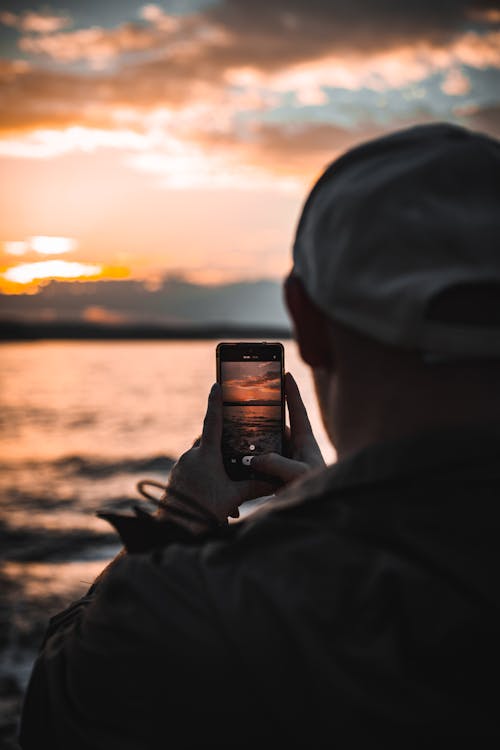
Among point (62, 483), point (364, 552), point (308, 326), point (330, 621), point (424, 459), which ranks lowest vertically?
point (62, 483)

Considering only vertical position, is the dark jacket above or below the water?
above

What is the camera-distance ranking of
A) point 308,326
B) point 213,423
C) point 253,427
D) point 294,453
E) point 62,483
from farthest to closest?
point 62,483
point 253,427
point 294,453
point 213,423
point 308,326

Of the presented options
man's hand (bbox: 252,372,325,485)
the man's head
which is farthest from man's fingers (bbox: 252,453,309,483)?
the man's head

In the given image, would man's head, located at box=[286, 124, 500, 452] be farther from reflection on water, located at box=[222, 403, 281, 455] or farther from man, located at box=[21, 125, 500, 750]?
reflection on water, located at box=[222, 403, 281, 455]

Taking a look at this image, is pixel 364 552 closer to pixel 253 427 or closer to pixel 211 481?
pixel 211 481

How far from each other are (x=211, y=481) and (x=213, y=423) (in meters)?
0.19

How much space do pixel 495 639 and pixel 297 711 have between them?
13.3 inches

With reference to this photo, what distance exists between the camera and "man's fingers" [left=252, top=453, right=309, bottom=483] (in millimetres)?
1956

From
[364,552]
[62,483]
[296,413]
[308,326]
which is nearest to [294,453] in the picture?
[296,413]

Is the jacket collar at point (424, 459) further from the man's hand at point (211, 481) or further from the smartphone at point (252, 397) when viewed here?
the smartphone at point (252, 397)

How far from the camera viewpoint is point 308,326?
4.44 feet

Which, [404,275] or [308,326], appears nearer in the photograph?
[404,275]

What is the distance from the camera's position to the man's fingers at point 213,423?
1994mm

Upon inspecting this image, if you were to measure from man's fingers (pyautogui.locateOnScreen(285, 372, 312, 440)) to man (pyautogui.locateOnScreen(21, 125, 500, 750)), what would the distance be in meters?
0.88
